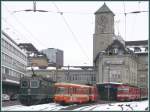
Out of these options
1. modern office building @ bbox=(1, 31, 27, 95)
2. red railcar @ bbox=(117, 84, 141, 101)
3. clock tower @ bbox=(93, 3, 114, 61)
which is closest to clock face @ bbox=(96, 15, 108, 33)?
clock tower @ bbox=(93, 3, 114, 61)

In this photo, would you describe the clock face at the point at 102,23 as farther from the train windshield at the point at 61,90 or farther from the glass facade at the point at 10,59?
the train windshield at the point at 61,90

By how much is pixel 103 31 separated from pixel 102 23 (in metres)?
2.95

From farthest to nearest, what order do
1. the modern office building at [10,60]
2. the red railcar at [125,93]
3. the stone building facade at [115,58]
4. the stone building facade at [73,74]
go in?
the stone building facade at [73,74], the stone building facade at [115,58], the modern office building at [10,60], the red railcar at [125,93]

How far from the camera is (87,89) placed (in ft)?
135

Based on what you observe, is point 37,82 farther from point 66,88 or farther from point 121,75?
point 121,75

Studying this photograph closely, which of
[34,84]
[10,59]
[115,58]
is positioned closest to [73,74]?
[115,58]

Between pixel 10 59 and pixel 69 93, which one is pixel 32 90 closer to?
pixel 69 93

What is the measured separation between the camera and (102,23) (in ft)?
367

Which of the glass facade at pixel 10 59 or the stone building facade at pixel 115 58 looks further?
the stone building facade at pixel 115 58

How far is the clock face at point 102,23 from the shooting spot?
110 m

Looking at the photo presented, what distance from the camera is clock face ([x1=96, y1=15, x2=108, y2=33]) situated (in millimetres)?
110312

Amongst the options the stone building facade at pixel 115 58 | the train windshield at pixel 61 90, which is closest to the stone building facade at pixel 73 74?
the stone building facade at pixel 115 58

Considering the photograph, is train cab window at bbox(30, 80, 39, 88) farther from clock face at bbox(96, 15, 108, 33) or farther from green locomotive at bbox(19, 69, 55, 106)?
clock face at bbox(96, 15, 108, 33)

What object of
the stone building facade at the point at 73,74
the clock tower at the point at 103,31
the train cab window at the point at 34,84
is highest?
the clock tower at the point at 103,31
